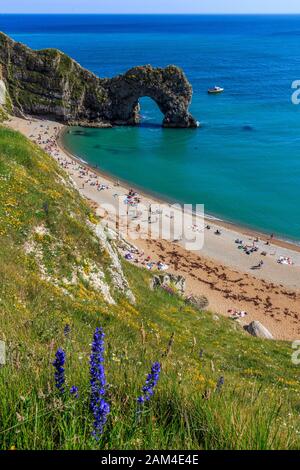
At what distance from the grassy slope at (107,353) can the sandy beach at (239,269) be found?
10585 millimetres

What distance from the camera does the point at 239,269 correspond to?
45.4 meters

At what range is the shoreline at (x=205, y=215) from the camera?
5181 centimetres

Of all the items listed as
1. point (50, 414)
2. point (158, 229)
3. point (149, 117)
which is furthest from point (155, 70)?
point (50, 414)

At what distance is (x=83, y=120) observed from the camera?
98312mm

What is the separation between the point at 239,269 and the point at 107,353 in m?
39.0

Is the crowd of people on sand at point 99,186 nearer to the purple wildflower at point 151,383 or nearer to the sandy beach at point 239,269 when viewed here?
the sandy beach at point 239,269

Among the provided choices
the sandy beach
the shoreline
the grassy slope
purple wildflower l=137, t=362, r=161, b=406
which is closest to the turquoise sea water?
the shoreline

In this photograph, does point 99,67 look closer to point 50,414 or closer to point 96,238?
point 96,238

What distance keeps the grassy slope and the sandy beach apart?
1059cm

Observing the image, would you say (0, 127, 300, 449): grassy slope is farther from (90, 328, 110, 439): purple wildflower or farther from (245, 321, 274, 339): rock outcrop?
(245, 321, 274, 339): rock outcrop

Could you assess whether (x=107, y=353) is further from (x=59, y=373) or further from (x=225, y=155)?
(x=225, y=155)

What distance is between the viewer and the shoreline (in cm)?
5181
